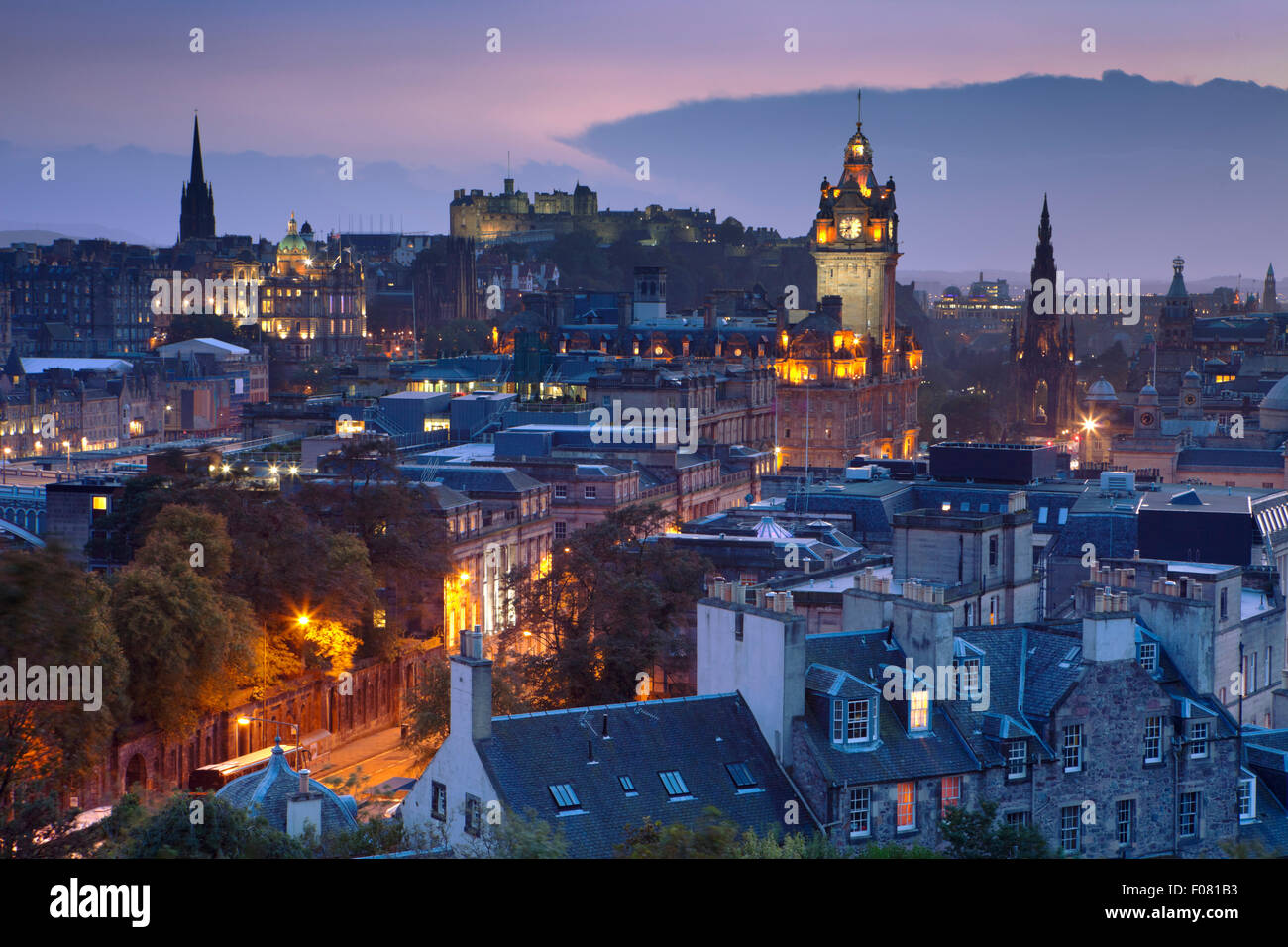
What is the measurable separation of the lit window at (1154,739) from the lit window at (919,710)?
14.6 ft

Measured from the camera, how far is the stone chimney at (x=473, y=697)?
91.1ft

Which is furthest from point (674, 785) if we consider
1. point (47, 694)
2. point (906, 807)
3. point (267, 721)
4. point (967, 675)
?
point (267, 721)

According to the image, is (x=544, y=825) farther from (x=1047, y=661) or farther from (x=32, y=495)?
(x=32, y=495)

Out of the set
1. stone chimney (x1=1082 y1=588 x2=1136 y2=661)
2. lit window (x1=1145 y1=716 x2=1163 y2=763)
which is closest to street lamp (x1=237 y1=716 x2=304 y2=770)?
stone chimney (x1=1082 y1=588 x2=1136 y2=661)

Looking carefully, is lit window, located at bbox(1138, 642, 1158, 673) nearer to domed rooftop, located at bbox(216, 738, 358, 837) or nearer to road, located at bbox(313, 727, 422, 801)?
domed rooftop, located at bbox(216, 738, 358, 837)

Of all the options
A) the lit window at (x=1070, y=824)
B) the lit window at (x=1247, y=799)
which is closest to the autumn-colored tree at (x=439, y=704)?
the lit window at (x=1070, y=824)

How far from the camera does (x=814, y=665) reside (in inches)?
1194

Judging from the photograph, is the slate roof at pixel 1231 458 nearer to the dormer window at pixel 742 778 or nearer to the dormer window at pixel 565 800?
the dormer window at pixel 742 778

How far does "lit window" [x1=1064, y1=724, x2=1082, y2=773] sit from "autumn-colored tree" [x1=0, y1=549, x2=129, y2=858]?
16.5 m

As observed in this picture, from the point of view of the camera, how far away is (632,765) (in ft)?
94.0

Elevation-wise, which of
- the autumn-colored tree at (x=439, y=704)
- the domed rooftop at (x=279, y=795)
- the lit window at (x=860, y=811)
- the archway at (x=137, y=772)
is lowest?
the archway at (x=137, y=772)

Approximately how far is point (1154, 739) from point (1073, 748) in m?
1.87

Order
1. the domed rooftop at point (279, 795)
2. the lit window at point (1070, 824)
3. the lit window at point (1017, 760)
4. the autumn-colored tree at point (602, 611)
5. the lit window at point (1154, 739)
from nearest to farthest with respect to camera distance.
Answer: the lit window at point (1017, 760) < the lit window at point (1070, 824) < the domed rooftop at point (279, 795) < the lit window at point (1154, 739) < the autumn-colored tree at point (602, 611)

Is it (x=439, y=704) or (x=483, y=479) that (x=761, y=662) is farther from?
(x=483, y=479)
